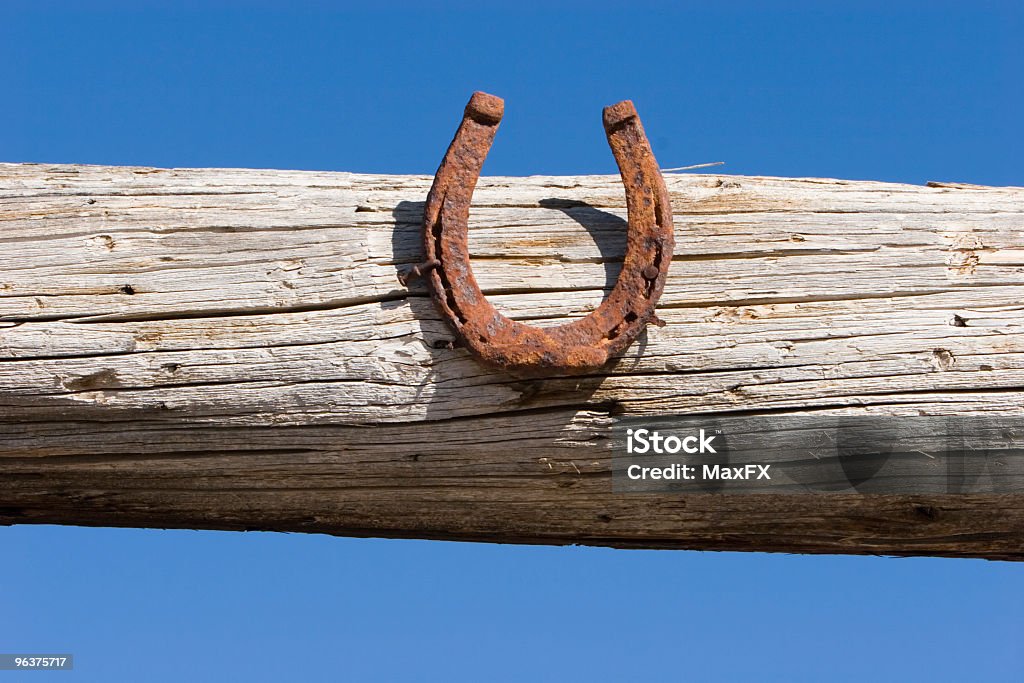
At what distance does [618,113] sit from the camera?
2.70 m

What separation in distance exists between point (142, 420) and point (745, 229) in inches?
63.8

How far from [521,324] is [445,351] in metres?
0.20

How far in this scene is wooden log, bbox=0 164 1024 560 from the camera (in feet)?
8.24

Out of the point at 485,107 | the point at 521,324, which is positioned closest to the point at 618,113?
the point at 485,107

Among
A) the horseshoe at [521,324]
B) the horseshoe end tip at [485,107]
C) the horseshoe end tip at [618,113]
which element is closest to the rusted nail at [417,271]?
the horseshoe at [521,324]

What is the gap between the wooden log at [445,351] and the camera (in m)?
2.51

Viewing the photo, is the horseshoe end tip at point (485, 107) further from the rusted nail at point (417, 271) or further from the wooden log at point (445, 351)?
the rusted nail at point (417, 271)

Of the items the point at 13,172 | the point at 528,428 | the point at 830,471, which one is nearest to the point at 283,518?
the point at 528,428

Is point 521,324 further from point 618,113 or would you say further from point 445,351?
point 618,113

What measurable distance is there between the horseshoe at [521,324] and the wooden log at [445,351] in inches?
2.6

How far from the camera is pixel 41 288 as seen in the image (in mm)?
2582

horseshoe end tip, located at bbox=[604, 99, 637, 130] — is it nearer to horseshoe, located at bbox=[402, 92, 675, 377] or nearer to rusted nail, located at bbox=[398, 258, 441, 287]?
horseshoe, located at bbox=[402, 92, 675, 377]

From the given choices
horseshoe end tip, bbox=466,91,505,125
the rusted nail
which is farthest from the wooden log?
horseshoe end tip, bbox=466,91,505,125

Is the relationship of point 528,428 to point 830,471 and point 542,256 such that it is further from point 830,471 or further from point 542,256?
point 830,471
